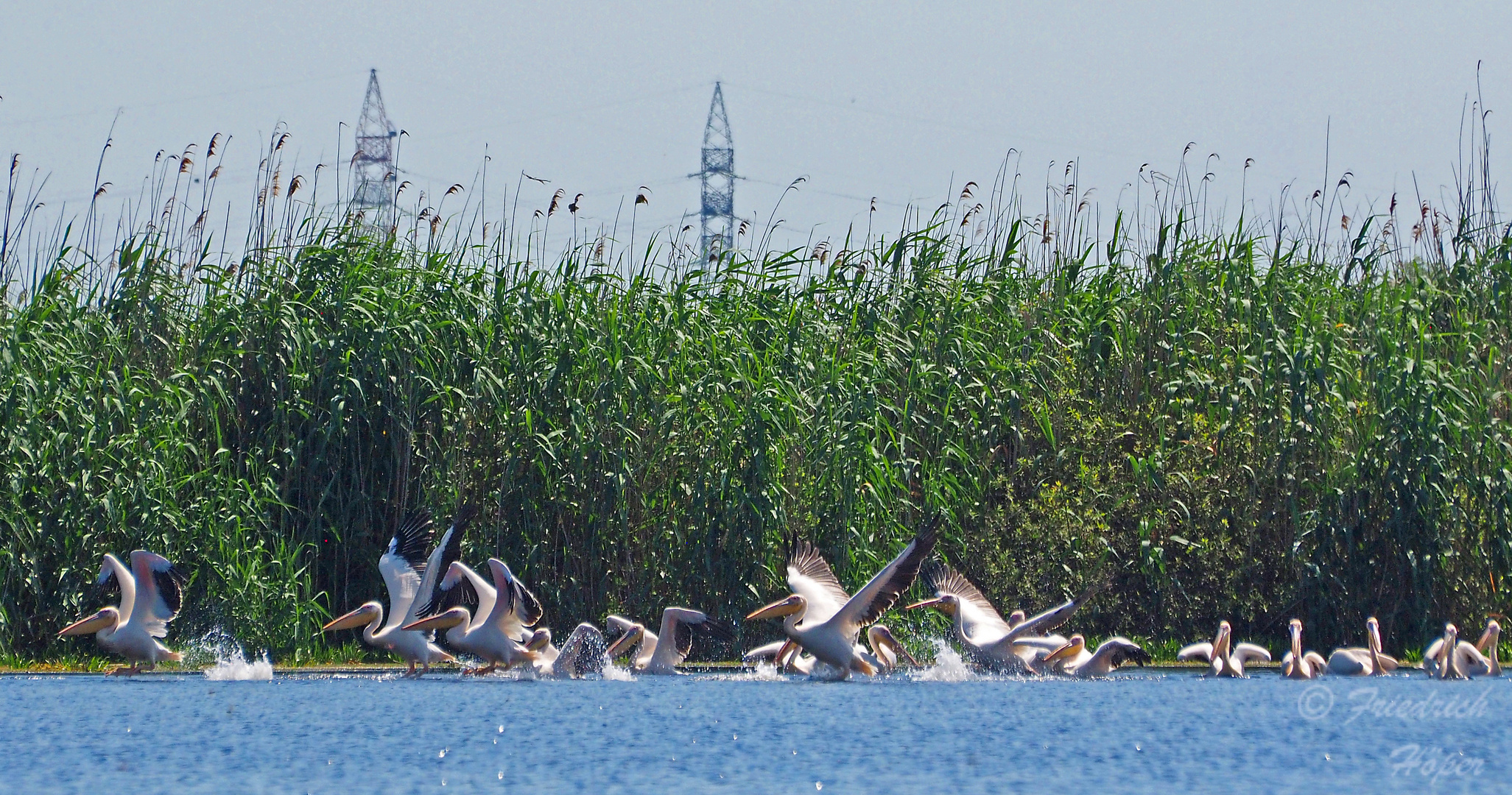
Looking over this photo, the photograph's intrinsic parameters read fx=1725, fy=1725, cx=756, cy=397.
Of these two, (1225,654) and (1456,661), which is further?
(1225,654)

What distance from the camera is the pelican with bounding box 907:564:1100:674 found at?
11.7 meters

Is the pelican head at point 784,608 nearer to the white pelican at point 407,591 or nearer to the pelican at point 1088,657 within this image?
the pelican at point 1088,657

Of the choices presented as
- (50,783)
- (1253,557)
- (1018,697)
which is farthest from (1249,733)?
(50,783)

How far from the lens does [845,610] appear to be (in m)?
11.1

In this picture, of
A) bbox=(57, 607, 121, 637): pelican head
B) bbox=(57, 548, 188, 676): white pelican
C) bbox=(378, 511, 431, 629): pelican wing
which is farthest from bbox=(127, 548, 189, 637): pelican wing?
bbox=(378, 511, 431, 629): pelican wing

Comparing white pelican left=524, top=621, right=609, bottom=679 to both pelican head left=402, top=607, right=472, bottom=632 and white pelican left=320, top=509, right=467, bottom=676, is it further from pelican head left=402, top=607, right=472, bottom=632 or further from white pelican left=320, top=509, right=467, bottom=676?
white pelican left=320, top=509, right=467, bottom=676

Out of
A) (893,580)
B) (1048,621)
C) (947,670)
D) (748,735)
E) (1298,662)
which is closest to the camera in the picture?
(748,735)

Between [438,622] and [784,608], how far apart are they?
2.36 meters

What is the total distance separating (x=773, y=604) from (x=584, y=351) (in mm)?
2574

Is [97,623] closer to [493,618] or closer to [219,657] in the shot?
[219,657]

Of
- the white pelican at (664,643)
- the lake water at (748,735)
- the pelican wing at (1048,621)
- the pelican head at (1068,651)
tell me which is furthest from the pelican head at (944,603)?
the white pelican at (664,643)

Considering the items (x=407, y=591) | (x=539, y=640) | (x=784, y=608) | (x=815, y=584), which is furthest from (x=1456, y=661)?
(x=407, y=591)

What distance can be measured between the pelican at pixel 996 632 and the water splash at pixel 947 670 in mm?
116

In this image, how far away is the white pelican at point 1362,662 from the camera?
1167 cm
